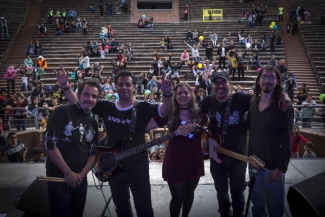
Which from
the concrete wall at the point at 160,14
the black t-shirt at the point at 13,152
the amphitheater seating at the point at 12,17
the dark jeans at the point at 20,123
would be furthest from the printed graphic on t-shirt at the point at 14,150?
the concrete wall at the point at 160,14

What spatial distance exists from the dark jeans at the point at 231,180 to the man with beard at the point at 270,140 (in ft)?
0.72

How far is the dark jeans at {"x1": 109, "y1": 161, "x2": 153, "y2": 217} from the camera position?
3617 millimetres

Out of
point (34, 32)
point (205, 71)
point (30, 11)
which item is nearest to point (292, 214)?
point (205, 71)

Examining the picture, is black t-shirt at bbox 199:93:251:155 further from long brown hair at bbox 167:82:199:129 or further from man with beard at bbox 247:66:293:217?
long brown hair at bbox 167:82:199:129

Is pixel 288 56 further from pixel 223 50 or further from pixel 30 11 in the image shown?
pixel 30 11

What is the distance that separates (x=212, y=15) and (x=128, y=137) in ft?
73.1

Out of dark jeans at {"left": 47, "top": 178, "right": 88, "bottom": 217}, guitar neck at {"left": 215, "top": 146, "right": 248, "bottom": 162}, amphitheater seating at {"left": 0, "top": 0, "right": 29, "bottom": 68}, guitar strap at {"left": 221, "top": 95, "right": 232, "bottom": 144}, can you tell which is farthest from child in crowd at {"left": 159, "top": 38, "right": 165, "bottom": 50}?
dark jeans at {"left": 47, "top": 178, "right": 88, "bottom": 217}

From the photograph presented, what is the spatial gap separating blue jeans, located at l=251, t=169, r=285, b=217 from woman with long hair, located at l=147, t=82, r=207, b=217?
0.70 m

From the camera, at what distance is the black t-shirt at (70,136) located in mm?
3346

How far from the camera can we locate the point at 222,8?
85.8ft

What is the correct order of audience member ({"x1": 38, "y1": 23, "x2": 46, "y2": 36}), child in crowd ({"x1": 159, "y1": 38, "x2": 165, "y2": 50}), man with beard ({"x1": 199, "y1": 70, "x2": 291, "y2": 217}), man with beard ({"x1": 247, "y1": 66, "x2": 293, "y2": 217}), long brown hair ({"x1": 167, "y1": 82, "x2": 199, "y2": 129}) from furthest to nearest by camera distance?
audience member ({"x1": 38, "y1": 23, "x2": 46, "y2": 36}), child in crowd ({"x1": 159, "y1": 38, "x2": 165, "y2": 50}), man with beard ({"x1": 199, "y1": 70, "x2": 291, "y2": 217}), long brown hair ({"x1": 167, "y1": 82, "x2": 199, "y2": 129}), man with beard ({"x1": 247, "y1": 66, "x2": 293, "y2": 217})

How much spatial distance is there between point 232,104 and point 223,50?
47.2 ft

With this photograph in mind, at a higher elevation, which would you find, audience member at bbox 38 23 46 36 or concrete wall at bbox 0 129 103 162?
audience member at bbox 38 23 46 36

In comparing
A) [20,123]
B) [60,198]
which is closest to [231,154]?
[60,198]
